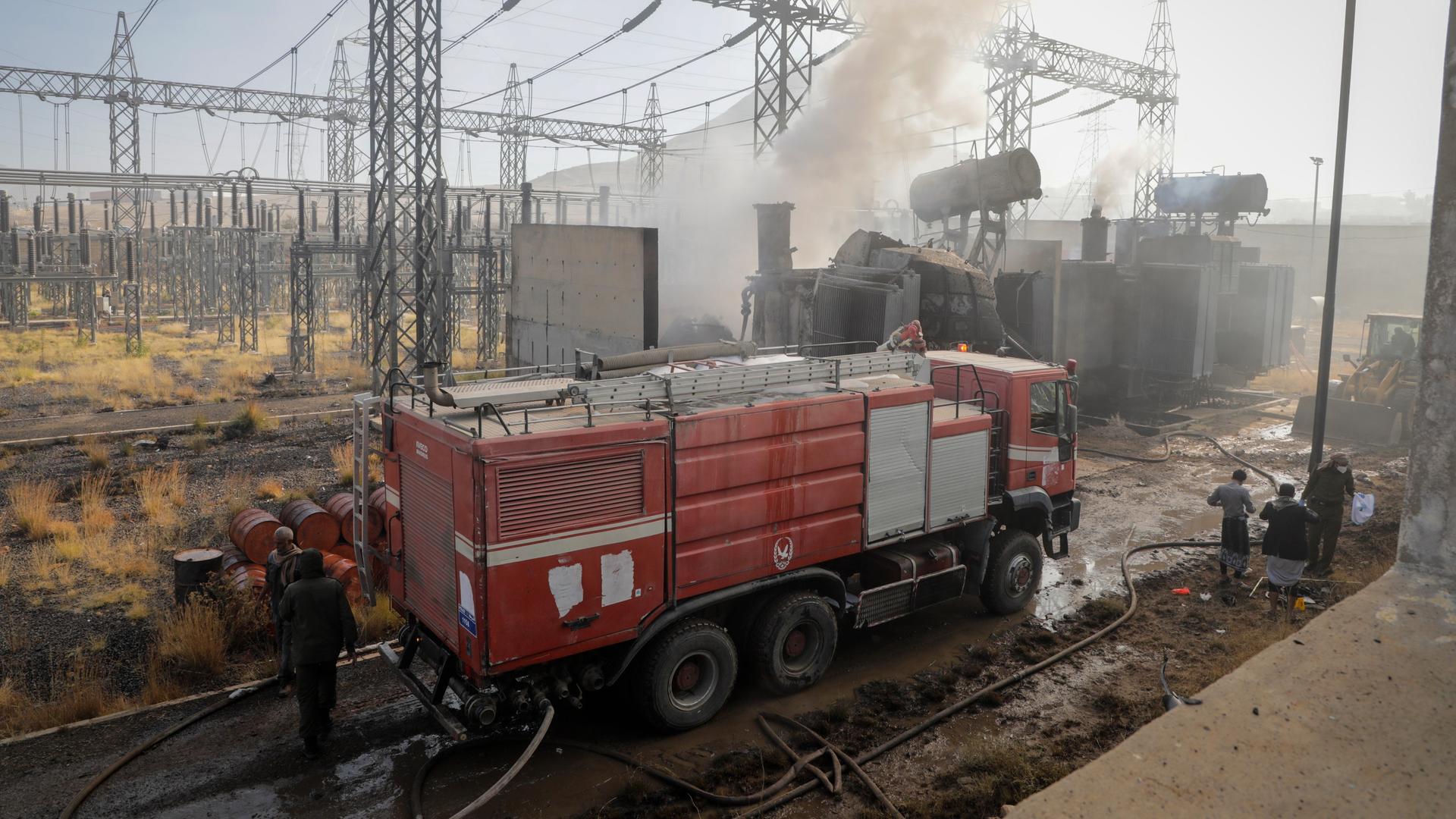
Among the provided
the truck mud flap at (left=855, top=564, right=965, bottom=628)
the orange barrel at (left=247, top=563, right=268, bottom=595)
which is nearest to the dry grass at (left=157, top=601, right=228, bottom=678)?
the orange barrel at (left=247, top=563, right=268, bottom=595)

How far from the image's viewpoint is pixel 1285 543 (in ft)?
31.3

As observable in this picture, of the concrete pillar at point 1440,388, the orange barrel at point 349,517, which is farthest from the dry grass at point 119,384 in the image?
the concrete pillar at point 1440,388

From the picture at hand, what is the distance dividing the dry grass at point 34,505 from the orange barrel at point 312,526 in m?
4.20

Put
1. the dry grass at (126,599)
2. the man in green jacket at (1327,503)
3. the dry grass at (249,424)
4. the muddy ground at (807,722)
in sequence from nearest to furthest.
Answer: the muddy ground at (807,722), the dry grass at (126,599), the man in green jacket at (1327,503), the dry grass at (249,424)

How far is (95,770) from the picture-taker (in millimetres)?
6234

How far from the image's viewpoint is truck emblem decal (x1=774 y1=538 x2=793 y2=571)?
7.18 meters

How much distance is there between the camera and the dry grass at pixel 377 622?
28.3ft

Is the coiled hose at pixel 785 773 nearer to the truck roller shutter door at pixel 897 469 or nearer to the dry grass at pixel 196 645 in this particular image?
the truck roller shutter door at pixel 897 469

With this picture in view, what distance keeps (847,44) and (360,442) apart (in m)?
19.7

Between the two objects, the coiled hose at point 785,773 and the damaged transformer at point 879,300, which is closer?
the coiled hose at point 785,773

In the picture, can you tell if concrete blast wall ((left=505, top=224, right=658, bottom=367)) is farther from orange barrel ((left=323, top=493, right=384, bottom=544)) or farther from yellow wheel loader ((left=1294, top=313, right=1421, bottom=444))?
yellow wheel loader ((left=1294, top=313, right=1421, bottom=444))

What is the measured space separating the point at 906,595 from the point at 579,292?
1074cm

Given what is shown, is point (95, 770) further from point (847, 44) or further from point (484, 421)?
point (847, 44)

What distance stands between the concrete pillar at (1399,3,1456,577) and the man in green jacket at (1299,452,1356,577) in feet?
20.7
